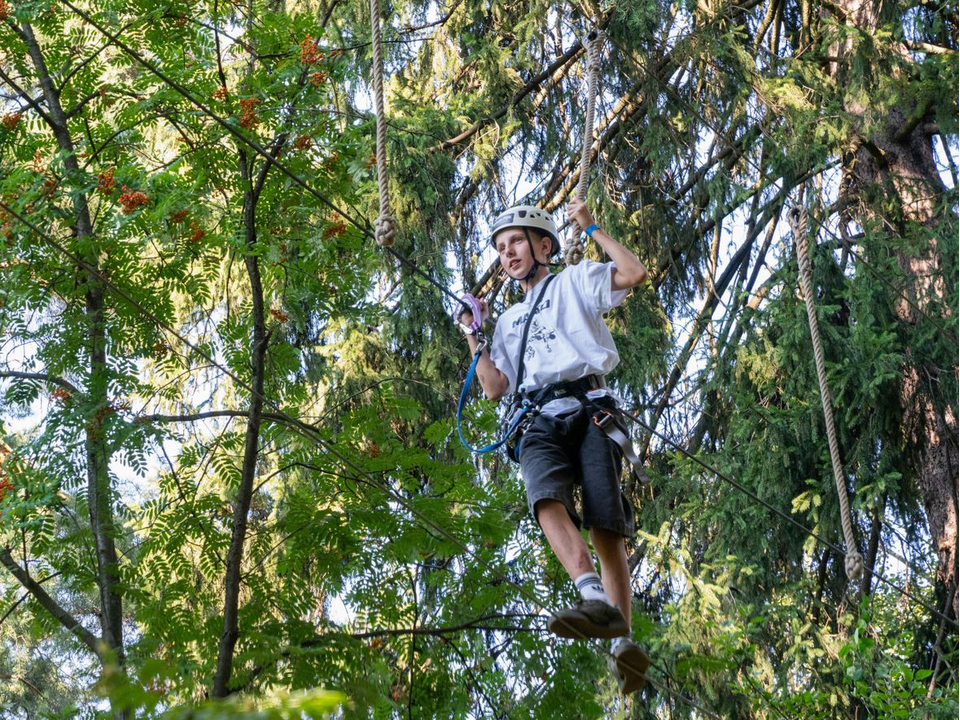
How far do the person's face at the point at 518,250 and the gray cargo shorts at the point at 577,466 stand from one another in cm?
71

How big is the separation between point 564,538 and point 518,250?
1.22m

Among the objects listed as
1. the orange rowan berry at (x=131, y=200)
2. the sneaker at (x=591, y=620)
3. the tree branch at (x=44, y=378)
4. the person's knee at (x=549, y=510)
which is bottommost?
the sneaker at (x=591, y=620)

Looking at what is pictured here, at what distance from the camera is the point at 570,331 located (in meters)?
4.85

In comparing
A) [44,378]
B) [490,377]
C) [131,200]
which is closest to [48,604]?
[44,378]

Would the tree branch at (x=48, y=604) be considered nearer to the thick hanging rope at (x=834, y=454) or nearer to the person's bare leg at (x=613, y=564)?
the person's bare leg at (x=613, y=564)

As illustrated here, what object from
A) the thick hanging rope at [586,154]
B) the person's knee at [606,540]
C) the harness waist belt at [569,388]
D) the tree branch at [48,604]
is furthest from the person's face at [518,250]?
the tree branch at [48,604]

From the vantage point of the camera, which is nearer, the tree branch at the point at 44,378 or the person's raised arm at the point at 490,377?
the person's raised arm at the point at 490,377

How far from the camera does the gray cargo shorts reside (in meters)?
4.64

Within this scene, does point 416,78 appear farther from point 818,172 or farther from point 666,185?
point 818,172

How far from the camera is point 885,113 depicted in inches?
368

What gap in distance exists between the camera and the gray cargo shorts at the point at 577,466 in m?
4.64

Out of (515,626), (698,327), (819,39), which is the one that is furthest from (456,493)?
(819,39)

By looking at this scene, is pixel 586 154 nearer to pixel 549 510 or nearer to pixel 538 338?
pixel 538 338

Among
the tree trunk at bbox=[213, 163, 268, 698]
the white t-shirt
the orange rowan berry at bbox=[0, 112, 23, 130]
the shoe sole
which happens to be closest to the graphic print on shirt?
the white t-shirt
